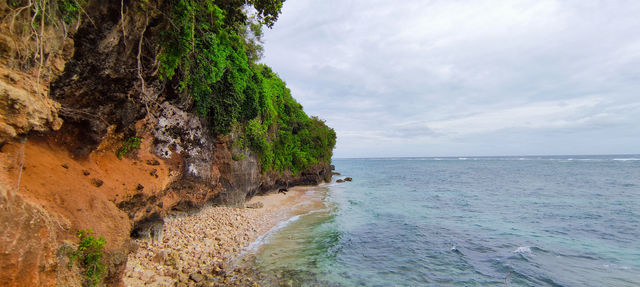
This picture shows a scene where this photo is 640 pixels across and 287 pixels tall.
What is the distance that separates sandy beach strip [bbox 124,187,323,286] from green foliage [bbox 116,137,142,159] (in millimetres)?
2784

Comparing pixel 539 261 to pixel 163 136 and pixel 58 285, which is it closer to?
pixel 58 285

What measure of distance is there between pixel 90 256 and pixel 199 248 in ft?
15.5

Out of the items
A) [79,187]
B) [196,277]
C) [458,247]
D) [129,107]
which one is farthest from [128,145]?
[458,247]

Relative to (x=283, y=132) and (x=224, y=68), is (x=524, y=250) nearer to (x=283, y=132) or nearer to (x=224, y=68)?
(x=224, y=68)

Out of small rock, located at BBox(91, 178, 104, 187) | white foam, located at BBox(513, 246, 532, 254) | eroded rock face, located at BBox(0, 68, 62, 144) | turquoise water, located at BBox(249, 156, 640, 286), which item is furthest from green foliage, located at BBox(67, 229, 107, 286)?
white foam, located at BBox(513, 246, 532, 254)

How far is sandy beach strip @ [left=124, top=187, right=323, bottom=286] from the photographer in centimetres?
686

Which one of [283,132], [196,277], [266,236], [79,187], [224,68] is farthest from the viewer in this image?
[283,132]

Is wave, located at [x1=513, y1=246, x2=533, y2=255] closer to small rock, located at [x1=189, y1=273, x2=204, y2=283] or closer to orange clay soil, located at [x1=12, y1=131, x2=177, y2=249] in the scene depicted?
small rock, located at [x1=189, y1=273, x2=204, y2=283]

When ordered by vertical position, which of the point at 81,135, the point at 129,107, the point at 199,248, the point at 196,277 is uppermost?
the point at 129,107

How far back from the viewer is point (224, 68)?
1102 cm

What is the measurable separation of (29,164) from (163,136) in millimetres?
5130

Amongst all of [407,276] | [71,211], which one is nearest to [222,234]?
[71,211]

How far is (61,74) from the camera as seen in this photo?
16.6ft

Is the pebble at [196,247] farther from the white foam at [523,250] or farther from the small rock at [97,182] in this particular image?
the white foam at [523,250]
